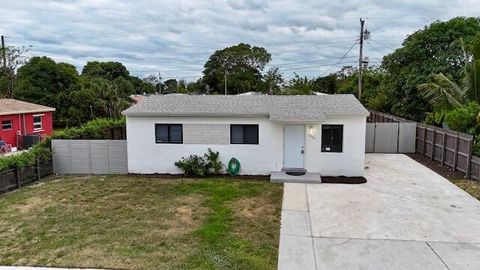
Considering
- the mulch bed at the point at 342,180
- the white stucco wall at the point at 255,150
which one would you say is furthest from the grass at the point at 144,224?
the mulch bed at the point at 342,180

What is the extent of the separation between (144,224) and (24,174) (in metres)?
7.17

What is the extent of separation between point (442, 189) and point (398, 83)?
15.0m

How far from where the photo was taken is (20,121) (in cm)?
2309

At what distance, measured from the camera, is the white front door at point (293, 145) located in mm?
13484

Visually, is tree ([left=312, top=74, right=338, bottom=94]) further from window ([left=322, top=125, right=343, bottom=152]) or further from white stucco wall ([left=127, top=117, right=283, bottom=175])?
white stucco wall ([left=127, top=117, right=283, bottom=175])

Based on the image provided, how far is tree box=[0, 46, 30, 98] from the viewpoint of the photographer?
34.4m

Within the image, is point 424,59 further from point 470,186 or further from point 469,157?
point 470,186

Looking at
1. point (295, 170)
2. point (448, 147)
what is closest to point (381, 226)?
point (295, 170)

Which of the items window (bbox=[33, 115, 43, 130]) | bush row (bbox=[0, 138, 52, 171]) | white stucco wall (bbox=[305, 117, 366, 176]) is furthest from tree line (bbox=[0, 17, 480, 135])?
bush row (bbox=[0, 138, 52, 171])

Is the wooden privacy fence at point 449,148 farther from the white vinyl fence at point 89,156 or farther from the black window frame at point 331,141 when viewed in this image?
the white vinyl fence at point 89,156

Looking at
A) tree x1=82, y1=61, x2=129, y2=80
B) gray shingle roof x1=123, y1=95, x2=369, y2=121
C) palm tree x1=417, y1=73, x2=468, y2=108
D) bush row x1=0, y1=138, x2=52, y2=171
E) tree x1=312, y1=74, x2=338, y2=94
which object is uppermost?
tree x1=82, y1=61, x2=129, y2=80

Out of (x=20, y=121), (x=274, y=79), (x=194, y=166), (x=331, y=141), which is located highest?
(x=274, y=79)

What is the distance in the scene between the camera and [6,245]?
25.0ft

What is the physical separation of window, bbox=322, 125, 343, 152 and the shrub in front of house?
4.04 metres
